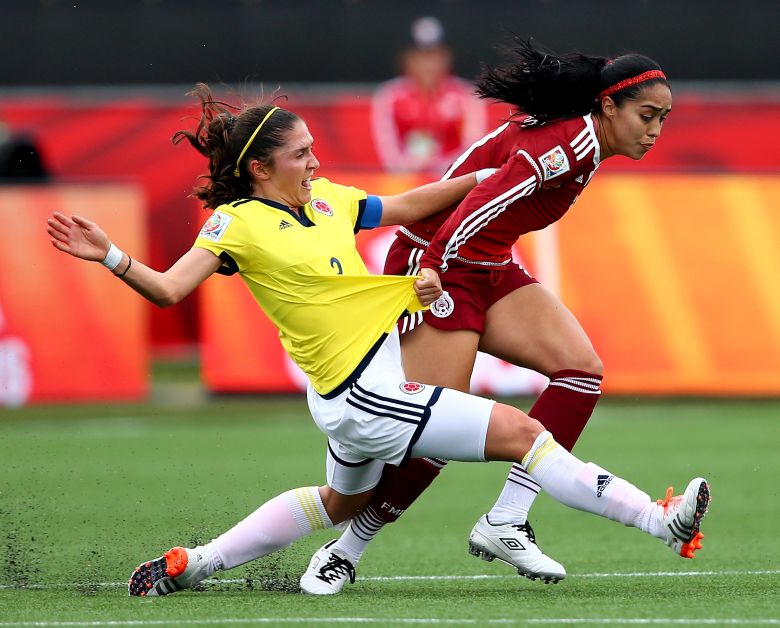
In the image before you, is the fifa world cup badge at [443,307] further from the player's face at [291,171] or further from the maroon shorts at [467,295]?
the player's face at [291,171]

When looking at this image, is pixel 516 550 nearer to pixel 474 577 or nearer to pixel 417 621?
pixel 474 577

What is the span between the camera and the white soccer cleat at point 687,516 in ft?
17.1

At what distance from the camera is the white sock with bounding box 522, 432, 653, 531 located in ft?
17.5

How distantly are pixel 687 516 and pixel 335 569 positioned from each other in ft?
4.69

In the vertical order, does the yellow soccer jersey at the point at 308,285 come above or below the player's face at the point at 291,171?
below

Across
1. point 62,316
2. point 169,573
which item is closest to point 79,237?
point 169,573

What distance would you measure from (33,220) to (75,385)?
51.6 inches

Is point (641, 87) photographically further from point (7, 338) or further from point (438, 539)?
point (7, 338)

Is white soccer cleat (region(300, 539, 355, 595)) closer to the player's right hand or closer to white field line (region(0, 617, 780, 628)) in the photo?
white field line (region(0, 617, 780, 628))

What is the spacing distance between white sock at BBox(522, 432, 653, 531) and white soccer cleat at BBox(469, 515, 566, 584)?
0.51m

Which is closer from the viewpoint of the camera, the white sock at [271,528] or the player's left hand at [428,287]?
the player's left hand at [428,287]

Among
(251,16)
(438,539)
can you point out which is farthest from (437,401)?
(251,16)

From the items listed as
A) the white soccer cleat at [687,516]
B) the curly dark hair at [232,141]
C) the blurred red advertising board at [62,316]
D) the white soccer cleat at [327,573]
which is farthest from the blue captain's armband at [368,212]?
the blurred red advertising board at [62,316]

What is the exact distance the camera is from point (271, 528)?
231 inches
